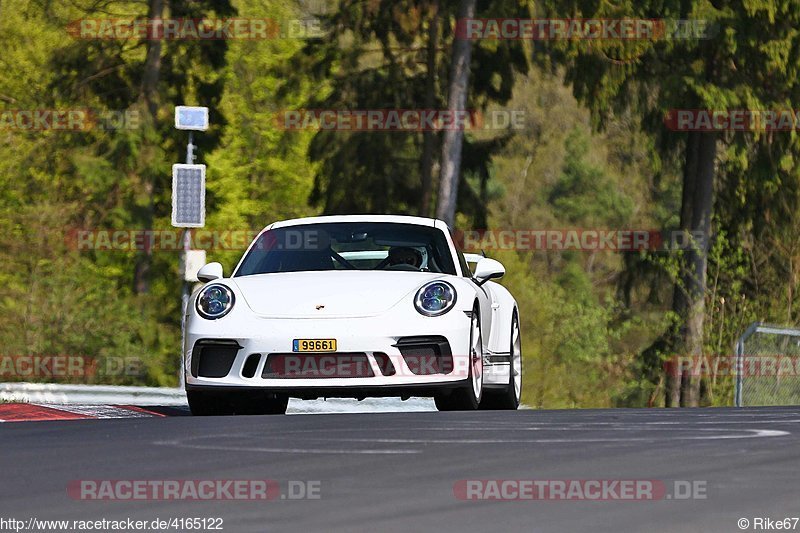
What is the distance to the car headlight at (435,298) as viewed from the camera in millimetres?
11453

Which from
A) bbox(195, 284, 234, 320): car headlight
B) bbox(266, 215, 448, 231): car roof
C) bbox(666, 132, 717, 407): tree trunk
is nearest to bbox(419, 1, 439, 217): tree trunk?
bbox(666, 132, 717, 407): tree trunk

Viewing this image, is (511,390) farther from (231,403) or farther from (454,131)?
(454,131)

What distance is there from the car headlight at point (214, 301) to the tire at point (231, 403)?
53 centimetres

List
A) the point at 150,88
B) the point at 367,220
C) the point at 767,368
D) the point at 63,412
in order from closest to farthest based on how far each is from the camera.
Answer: the point at 63,412
the point at 367,220
the point at 767,368
the point at 150,88

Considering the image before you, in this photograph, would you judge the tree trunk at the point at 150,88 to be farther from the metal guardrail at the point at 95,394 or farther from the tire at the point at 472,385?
the tire at the point at 472,385

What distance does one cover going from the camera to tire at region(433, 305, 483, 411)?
11.6 meters

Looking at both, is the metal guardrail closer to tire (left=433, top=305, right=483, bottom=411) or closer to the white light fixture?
tire (left=433, top=305, right=483, bottom=411)

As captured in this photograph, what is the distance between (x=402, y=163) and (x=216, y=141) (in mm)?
5781

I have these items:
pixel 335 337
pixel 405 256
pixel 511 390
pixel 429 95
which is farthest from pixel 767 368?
pixel 429 95

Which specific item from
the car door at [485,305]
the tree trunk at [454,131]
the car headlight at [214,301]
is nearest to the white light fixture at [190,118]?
the car door at [485,305]

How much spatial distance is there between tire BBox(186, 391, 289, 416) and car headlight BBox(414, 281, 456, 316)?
117cm

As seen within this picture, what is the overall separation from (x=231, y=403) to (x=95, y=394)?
2.95 meters

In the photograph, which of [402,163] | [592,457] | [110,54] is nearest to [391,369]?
[592,457]

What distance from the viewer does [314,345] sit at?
11281 mm
